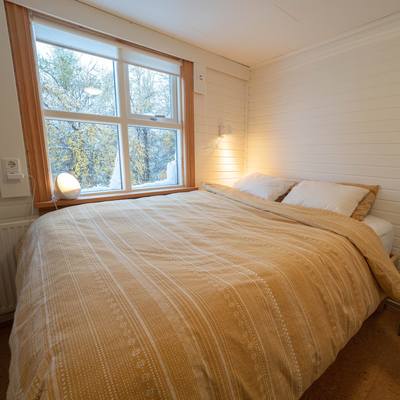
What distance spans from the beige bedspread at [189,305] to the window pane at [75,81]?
1150 mm

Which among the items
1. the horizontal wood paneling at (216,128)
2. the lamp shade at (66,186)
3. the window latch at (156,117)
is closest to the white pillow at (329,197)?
the horizontal wood paneling at (216,128)

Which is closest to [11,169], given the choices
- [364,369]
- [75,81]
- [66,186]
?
[66,186]

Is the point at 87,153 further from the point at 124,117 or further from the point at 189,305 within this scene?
the point at 189,305

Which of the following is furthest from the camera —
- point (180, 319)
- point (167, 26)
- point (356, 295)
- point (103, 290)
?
point (167, 26)

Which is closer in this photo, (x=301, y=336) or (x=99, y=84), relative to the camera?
(x=301, y=336)

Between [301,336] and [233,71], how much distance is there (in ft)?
9.64

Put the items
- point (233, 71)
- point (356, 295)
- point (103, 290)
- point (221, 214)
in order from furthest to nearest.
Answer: point (233, 71), point (221, 214), point (356, 295), point (103, 290)

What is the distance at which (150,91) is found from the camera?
97.7 inches

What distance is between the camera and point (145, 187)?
253 centimetres

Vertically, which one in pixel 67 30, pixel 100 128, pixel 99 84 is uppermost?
pixel 67 30

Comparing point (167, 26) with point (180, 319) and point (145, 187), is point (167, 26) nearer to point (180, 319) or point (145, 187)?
point (145, 187)

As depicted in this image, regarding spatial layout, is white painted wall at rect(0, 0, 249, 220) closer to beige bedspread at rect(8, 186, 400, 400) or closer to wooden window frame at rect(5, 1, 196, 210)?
wooden window frame at rect(5, 1, 196, 210)

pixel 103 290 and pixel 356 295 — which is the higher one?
pixel 103 290

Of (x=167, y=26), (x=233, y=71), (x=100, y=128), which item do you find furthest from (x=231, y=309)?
(x=233, y=71)
